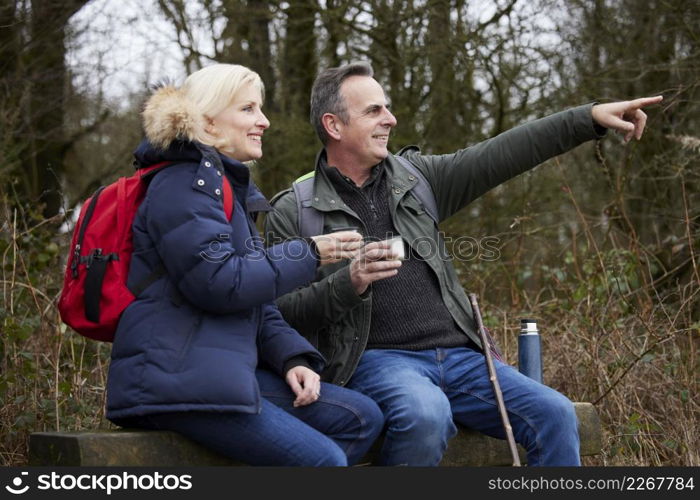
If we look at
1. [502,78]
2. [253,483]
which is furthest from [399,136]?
[253,483]

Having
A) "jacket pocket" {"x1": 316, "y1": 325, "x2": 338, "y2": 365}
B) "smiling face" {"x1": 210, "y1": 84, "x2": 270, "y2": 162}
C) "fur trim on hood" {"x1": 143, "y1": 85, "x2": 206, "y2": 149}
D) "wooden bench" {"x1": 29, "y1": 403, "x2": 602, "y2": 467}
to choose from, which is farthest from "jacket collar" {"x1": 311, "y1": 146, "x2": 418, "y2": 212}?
"wooden bench" {"x1": 29, "y1": 403, "x2": 602, "y2": 467}

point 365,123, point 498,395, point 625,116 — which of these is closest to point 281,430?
point 498,395

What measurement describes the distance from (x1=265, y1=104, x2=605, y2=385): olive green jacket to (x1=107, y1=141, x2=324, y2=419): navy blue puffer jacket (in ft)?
1.91

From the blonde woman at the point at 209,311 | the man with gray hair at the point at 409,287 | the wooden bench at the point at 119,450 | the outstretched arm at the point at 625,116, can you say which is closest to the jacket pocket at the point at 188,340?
the blonde woman at the point at 209,311

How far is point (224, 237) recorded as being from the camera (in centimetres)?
288

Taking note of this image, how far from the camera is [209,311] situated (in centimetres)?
290

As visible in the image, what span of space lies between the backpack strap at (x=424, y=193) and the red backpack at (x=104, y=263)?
1.12 meters

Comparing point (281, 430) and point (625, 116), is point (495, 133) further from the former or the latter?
point (281, 430)

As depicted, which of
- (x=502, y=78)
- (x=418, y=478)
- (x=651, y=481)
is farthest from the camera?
(x=502, y=78)

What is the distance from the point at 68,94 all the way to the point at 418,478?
5919mm

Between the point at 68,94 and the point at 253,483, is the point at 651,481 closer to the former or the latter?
the point at 253,483

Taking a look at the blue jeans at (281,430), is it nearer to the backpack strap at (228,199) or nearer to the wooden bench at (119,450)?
the wooden bench at (119,450)

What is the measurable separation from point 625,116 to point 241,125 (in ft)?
5.02

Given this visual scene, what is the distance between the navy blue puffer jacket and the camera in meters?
2.78
